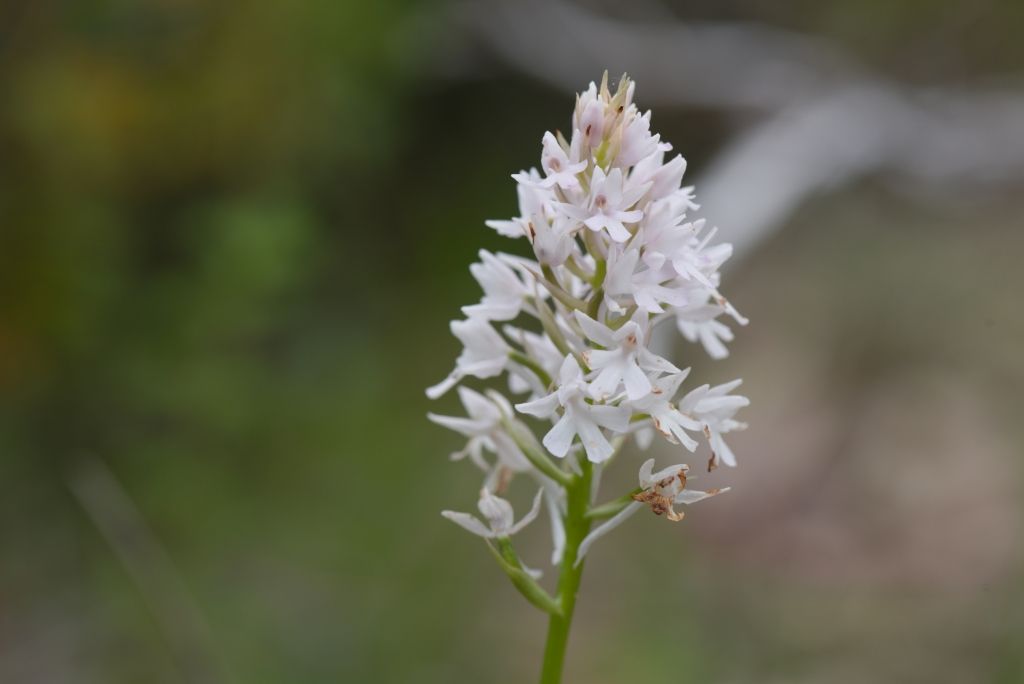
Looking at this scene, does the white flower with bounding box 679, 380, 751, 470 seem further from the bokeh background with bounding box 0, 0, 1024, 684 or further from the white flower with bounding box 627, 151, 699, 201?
the bokeh background with bounding box 0, 0, 1024, 684

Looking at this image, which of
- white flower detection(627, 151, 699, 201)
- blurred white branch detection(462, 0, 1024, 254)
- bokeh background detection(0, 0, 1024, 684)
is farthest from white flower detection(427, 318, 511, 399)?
blurred white branch detection(462, 0, 1024, 254)

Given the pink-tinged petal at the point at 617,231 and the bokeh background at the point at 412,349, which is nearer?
the pink-tinged petal at the point at 617,231

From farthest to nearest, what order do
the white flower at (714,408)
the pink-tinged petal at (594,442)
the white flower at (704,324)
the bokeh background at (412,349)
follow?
the bokeh background at (412,349)
the white flower at (704,324)
the white flower at (714,408)
the pink-tinged petal at (594,442)

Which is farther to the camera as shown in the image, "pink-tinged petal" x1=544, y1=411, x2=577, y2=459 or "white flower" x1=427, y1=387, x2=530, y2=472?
"white flower" x1=427, y1=387, x2=530, y2=472

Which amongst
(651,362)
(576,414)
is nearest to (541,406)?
(576,414)

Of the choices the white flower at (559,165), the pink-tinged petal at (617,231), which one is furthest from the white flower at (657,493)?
the white flower at (559,165)

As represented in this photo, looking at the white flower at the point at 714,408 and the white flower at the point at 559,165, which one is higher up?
the white flower at the point at 559,165

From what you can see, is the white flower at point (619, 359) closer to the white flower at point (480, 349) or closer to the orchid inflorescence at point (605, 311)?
the orchid inflorescence at point (605, 311)
